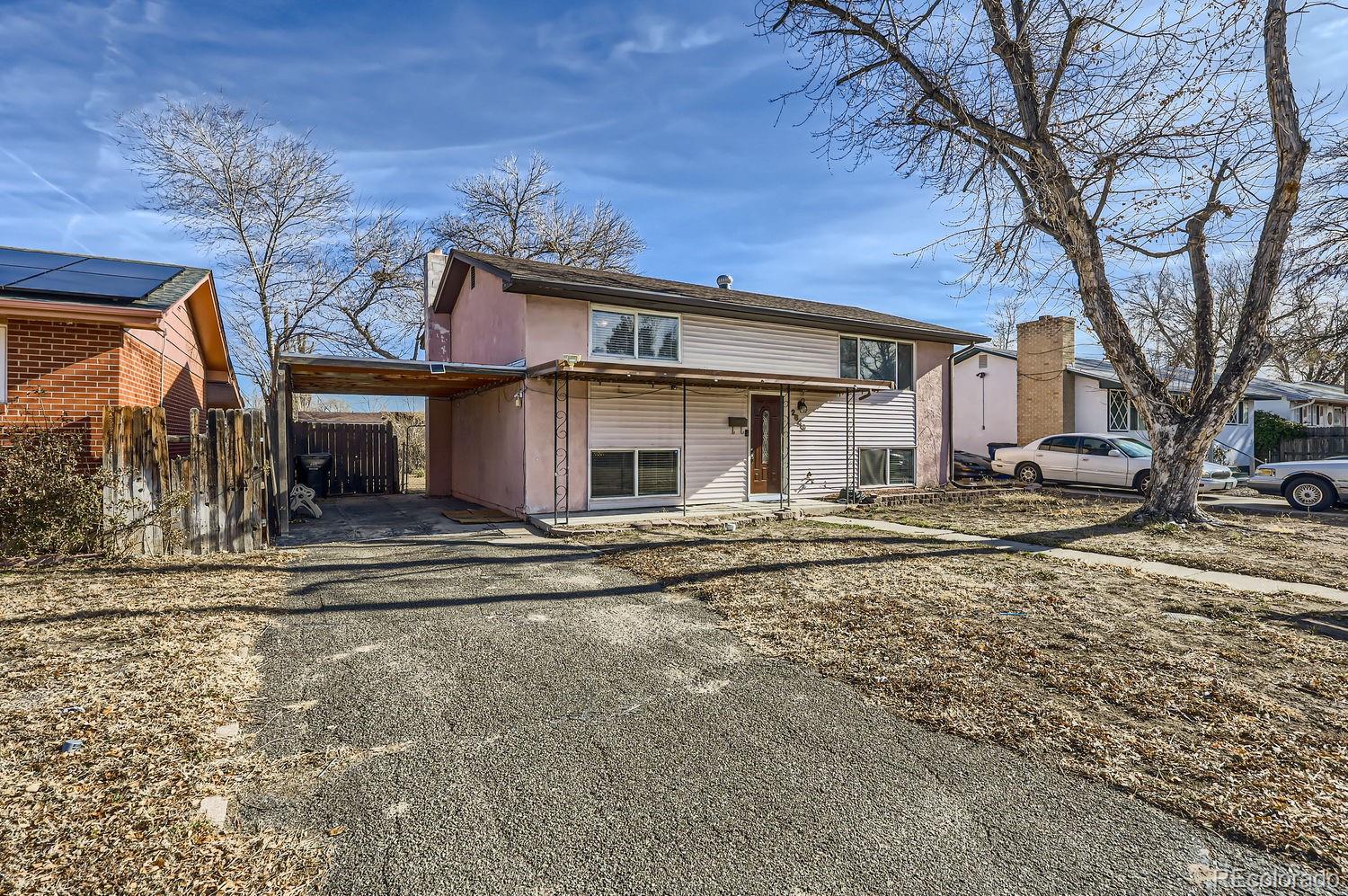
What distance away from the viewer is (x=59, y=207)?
44.8 ft

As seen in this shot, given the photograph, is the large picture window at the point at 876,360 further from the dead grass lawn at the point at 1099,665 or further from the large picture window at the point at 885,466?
the dead grass lawn at the point at 1099,665

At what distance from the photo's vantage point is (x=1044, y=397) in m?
21.4

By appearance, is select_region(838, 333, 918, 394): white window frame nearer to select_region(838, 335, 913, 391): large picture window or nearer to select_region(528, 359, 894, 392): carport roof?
select_region(838, 335, 913, 391): large picture window

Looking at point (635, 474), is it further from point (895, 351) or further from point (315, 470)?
point (315, 470)

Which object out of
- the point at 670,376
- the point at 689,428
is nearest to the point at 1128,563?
the point at 670,376

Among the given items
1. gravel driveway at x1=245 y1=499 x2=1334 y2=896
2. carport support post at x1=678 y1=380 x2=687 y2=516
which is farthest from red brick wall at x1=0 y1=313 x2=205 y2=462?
carport support post at x1=678 y1=380 x2=687 y2=516

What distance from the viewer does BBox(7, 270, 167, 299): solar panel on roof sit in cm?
697

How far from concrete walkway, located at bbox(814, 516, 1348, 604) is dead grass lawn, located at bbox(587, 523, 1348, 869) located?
0.43 meters

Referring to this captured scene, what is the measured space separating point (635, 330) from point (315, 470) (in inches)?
329

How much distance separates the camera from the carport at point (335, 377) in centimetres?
923

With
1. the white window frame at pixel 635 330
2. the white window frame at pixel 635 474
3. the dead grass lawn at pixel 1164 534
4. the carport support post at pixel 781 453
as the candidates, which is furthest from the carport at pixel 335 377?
the dead grass lawn at pixel 1164 534

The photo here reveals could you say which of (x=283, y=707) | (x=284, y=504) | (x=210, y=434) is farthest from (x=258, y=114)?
(x=283, y=707)

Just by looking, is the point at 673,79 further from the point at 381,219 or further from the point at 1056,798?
the point at 381,219

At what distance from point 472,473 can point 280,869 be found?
12.6 m
